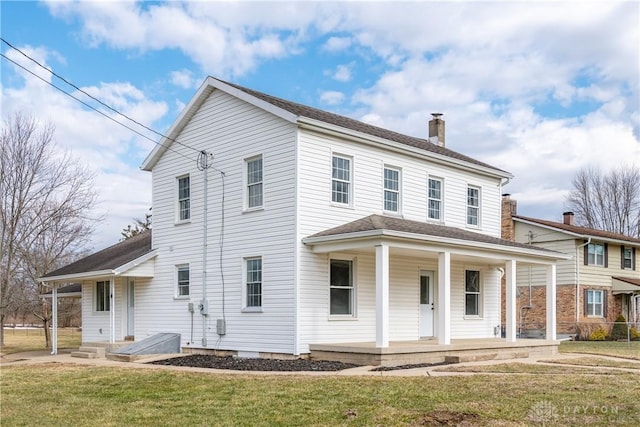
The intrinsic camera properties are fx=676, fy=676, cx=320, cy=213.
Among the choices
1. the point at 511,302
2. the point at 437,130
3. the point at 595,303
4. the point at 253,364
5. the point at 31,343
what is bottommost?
the point at 31,343

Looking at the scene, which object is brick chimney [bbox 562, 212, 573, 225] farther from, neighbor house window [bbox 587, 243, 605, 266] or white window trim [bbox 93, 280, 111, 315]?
white window trim [bbox 93, 280, 111, 315]

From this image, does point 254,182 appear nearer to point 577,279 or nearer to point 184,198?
point 184,198

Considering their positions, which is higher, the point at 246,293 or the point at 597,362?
the point at 246,293

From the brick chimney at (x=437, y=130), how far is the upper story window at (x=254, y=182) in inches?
354

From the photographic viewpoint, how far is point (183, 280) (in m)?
20.4

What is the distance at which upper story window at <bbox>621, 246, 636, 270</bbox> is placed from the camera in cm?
3541

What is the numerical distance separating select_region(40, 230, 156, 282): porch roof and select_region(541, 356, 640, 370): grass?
12.2 metres

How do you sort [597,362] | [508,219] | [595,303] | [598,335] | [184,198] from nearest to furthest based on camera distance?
[597,362]
[184,198]
[598,335]
[595,303]
[508,219]

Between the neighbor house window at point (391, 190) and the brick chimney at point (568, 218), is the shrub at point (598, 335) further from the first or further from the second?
the neighbor house window at point (391, 190)

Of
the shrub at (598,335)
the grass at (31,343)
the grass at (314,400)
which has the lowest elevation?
the grass at (31,343)

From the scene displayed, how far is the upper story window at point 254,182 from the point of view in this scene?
18.1m

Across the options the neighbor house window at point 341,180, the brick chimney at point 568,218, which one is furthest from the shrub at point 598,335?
the neighbor house window at point 341,180

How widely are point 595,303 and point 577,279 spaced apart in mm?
2246

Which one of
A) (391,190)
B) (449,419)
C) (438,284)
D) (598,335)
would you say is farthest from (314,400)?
(598,335)
